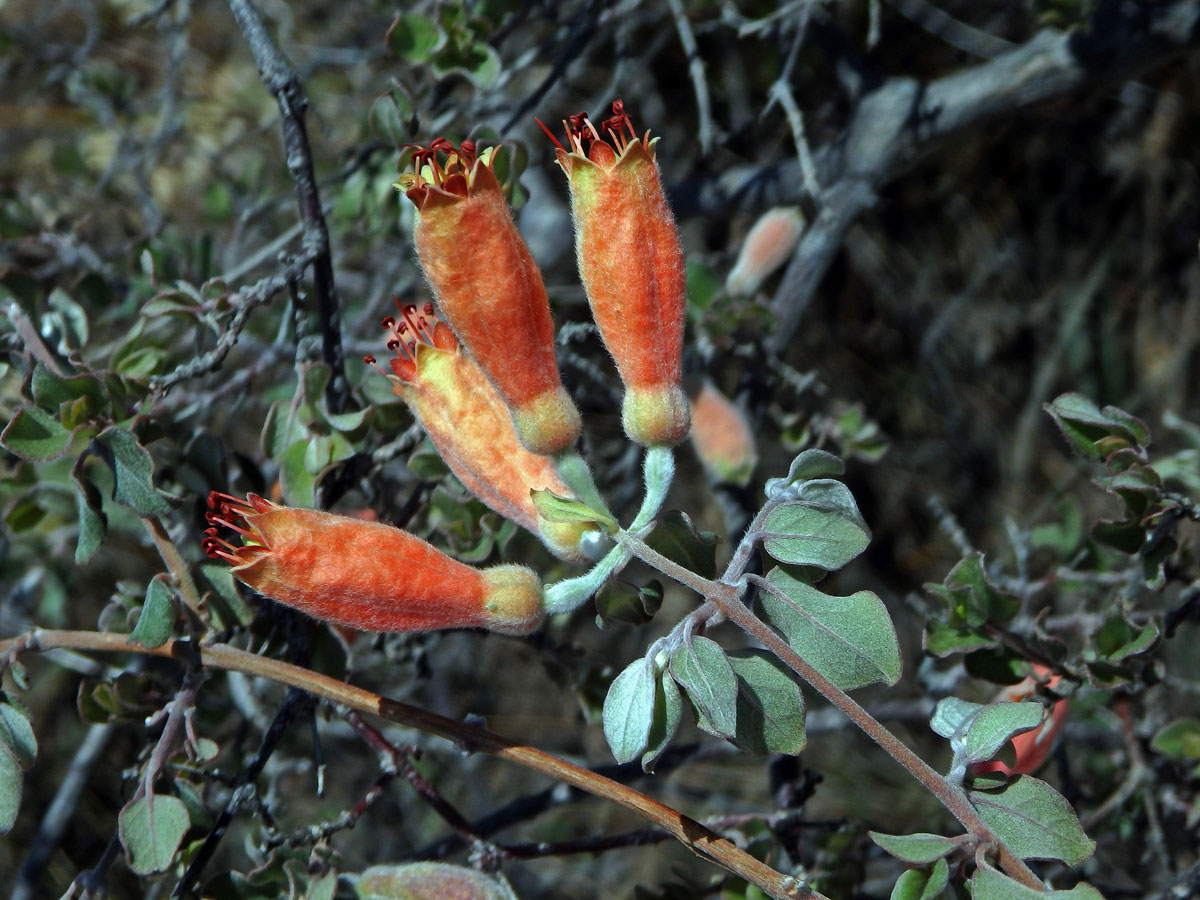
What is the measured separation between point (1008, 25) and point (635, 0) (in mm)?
1709

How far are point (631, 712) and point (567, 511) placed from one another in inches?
9.0

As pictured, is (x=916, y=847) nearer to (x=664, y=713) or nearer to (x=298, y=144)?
(x=664, y=713)

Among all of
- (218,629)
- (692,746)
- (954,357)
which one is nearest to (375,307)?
(218,629)

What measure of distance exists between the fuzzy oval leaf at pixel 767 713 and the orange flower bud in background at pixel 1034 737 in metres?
0.58

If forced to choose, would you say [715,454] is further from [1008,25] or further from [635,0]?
[1008,25]

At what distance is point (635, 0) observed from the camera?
2.14 m

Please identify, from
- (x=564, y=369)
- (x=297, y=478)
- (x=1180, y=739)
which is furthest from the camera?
(x=564, y=369)

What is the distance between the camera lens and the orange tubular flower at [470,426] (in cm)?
124

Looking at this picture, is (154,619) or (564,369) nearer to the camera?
(154,619)

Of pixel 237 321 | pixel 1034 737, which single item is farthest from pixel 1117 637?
pixel 237 321

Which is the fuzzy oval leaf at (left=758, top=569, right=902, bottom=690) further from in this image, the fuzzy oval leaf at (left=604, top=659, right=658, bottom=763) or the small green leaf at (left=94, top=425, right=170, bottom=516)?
the small green leaf at (left=94, top=425, right=170, bottom=516)

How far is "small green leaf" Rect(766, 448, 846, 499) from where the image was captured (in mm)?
1053

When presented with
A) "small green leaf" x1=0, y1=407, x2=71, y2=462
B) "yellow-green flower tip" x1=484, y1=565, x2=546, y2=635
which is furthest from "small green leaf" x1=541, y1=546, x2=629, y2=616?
"small green leaf" x1=0, y1=407, x2=71, y2=462

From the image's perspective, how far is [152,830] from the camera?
1245 millimetres
